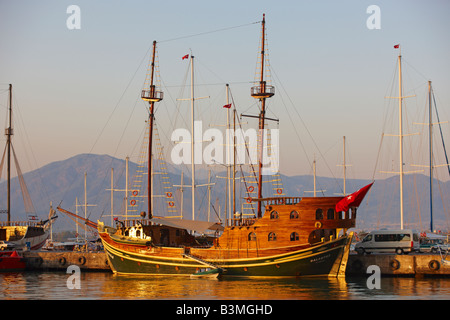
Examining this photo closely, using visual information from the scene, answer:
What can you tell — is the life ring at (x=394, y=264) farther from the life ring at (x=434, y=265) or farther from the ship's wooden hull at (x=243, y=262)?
the ship's wooden hull at (x=243, y=262)

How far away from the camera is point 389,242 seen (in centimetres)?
5594

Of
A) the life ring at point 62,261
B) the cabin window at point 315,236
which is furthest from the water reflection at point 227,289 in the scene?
the life ring at point 62,261

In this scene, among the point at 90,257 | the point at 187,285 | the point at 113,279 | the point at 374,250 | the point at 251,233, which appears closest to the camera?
the point at 187,285

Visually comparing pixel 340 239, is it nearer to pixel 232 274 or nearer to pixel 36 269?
pixel 232 274

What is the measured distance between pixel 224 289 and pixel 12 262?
26577mm

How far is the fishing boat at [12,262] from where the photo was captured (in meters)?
61.0

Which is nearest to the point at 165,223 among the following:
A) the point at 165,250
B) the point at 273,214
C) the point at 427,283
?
the point at 165,250

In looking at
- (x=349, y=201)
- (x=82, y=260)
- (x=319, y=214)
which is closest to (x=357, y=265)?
(x=319, y=214)

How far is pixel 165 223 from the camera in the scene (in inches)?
2108

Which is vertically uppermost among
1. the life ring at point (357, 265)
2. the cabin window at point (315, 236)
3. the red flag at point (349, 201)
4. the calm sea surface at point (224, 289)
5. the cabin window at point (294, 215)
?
the red flag at point (349, 201)

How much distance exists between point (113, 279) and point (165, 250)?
4519 mm

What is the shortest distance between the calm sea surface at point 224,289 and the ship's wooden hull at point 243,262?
3.66 feet

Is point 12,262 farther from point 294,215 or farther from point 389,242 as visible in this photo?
point 389,242

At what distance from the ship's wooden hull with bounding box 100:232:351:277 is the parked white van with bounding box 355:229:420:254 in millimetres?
8422
